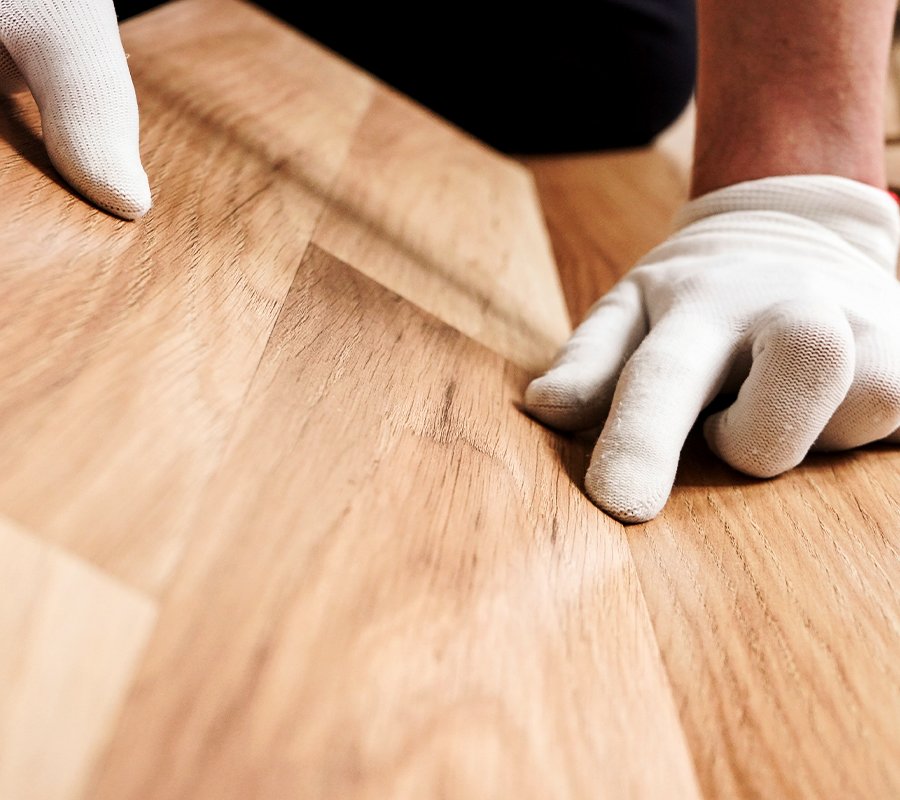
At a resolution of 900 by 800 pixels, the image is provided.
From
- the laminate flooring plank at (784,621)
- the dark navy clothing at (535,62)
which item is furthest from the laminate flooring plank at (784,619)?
the dark navy clothing at (535,62)

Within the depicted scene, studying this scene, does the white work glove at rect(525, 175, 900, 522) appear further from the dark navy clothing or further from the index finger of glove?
the dark navy clothing

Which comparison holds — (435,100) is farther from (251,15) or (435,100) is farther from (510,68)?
(251,15)

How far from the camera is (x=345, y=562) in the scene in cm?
31

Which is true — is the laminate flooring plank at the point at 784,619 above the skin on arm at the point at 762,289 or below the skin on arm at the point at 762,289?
below

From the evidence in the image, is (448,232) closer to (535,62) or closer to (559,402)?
(559,402)

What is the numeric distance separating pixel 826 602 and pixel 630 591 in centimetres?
10

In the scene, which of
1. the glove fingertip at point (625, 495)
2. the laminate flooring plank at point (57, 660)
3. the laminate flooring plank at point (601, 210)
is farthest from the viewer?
the laminate flooring plank at point (601, 210)

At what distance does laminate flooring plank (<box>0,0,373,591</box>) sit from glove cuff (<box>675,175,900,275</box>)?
13.0 inches

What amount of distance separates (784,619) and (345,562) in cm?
21

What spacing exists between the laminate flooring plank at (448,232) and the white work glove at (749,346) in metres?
0.09

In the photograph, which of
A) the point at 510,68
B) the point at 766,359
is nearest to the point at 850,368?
the point at 766,359

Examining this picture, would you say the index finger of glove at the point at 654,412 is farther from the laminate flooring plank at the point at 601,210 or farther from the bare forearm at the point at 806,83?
the laminate flooring plank at the point at 601,210

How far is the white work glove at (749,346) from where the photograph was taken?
1.41 ft

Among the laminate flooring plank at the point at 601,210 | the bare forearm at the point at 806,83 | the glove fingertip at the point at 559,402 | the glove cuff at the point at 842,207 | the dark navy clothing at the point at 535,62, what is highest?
the bare forearm at the point at 806,83
